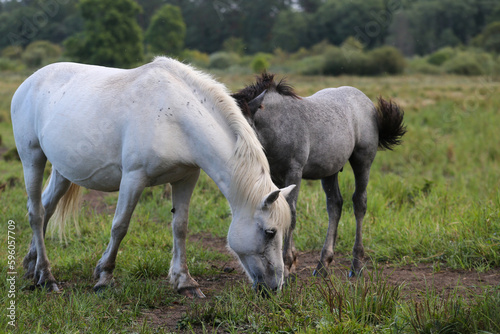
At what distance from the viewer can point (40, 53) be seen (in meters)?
31.1

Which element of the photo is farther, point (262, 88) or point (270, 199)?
point (262, 88)

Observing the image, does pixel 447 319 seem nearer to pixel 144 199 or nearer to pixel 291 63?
pixel 144 199

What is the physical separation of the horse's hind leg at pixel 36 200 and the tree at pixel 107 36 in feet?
88.0

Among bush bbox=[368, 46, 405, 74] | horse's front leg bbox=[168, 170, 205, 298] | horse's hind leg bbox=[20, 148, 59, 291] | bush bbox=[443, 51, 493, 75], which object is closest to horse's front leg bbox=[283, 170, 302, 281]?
horse's front leg bbox=[168, 170, 205, 298]

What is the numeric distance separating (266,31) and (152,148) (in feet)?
113

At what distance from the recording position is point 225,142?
3658 mm

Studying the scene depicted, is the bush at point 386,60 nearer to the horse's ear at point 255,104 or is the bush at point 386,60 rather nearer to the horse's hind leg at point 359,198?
the horse's hind leg at point 359,198

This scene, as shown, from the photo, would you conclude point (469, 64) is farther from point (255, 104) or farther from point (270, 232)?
point (270, 232)

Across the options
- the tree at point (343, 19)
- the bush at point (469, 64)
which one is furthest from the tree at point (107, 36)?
the bush at point (469, 64)

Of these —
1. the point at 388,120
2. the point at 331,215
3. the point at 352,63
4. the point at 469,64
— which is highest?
the point at 388,120

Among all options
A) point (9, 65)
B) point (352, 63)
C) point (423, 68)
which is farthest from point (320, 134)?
A: point (9, 65)

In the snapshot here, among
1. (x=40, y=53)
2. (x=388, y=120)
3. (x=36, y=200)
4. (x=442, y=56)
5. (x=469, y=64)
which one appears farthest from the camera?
(x=442, y=56)

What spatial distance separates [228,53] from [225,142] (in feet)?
111

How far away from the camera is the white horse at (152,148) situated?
3543mm
